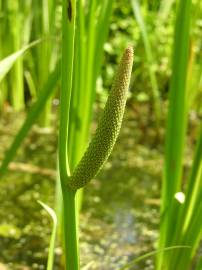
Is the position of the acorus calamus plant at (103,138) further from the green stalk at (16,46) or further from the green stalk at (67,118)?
the green stalk at (16,46)

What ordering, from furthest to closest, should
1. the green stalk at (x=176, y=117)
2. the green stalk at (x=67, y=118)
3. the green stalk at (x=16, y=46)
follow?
the green stalk at (x=16, y=46) < the green stalk at (x=176, y=117) < the green stalk at (x=67, y=118)

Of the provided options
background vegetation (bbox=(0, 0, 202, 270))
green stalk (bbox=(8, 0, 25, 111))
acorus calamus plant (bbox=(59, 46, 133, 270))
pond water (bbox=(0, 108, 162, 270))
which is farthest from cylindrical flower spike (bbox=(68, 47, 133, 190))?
green stalk (bbox=(8, 0, 25, 111))

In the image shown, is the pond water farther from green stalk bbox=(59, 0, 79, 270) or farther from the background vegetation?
green stalk bbox=(59, 0, 79, 270)

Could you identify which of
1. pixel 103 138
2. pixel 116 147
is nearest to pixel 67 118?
pixel 103 138

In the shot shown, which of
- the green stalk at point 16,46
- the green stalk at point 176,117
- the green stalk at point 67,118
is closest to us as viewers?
the green stalk at point 67,118

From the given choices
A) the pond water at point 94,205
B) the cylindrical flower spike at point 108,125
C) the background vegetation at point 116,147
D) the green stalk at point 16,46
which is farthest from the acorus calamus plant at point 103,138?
the green stalk at point 16,46

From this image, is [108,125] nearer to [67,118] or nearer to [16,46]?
[67,118]
